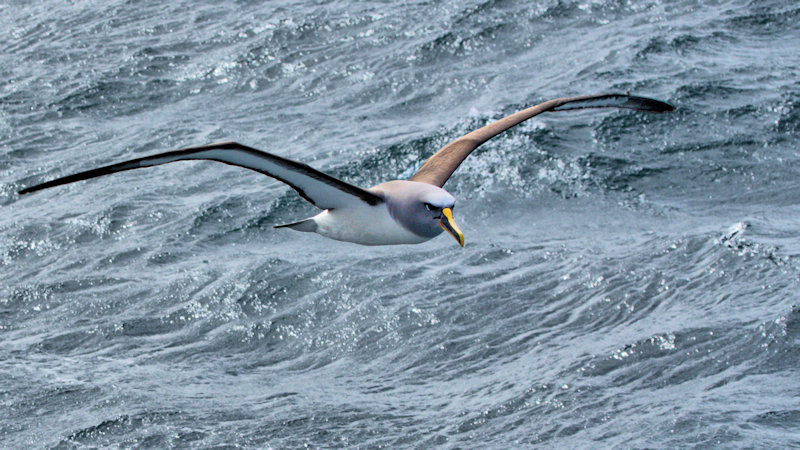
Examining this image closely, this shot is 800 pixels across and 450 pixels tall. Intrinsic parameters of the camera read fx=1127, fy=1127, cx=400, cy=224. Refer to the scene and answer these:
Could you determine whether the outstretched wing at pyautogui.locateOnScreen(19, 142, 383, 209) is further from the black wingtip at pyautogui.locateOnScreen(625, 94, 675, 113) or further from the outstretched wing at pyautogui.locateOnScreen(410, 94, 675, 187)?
the black wingtip at pyautogui.locateOnScreen(625, 94, 675, 113)

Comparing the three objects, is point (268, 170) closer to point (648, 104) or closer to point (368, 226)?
point (368, 226)

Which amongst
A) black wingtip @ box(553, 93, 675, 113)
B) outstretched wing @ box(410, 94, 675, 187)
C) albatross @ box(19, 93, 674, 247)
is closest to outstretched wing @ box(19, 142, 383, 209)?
albatross @ box(19, 93, 674, 247)

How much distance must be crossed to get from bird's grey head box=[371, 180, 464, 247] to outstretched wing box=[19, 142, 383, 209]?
0.19 m

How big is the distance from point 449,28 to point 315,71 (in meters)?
2.66

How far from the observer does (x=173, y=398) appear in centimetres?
1184

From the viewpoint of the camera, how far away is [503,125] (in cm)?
1108

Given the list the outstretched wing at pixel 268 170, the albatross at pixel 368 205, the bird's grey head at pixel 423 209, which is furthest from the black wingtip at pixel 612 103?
the outstretched wing at pixel 268 170

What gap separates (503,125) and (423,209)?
90.8 inches

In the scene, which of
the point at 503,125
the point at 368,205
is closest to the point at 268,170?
the point at 368,205

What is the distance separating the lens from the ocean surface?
1118cm

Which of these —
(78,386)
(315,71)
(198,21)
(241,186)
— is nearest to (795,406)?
(78,386)

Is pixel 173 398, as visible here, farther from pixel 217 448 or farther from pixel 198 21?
pixel 198 21

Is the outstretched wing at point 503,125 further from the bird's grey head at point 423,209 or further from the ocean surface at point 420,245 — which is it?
the ocean surface at point 420,245

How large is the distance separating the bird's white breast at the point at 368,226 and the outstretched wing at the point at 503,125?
109cm
